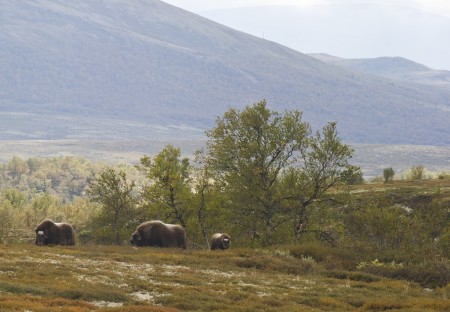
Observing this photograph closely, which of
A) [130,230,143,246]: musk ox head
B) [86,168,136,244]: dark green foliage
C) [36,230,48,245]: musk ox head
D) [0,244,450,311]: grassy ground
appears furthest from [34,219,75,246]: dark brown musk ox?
[86,168,136,244]: dark green foliage

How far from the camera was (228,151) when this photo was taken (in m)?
62.3

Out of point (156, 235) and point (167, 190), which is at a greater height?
point (167, 190)

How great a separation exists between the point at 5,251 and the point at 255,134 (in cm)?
2784

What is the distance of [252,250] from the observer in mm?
48938

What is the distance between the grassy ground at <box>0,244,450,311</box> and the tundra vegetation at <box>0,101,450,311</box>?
8 centimetres

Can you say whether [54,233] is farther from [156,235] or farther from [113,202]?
[113,202]

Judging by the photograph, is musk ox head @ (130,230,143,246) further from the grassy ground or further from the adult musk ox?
the grassy ground

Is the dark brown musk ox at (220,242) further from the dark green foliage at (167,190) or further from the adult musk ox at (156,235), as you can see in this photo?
the dark green foliage at (167,190)

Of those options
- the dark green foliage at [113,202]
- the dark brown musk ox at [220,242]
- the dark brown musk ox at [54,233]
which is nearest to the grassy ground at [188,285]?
the dark brown musk ox at [54,233]

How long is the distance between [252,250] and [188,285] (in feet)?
51.5

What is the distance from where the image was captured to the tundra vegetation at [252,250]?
30.4 metres

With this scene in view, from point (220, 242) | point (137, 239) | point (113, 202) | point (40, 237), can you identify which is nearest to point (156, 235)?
point (137, 239)

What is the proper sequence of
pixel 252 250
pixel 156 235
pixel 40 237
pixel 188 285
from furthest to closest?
pixel 156 235 → pixel 40 237 → pixel 252 250 → pixel 188 285

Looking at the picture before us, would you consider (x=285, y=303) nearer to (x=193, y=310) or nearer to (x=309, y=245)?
(x=193, y=310)
